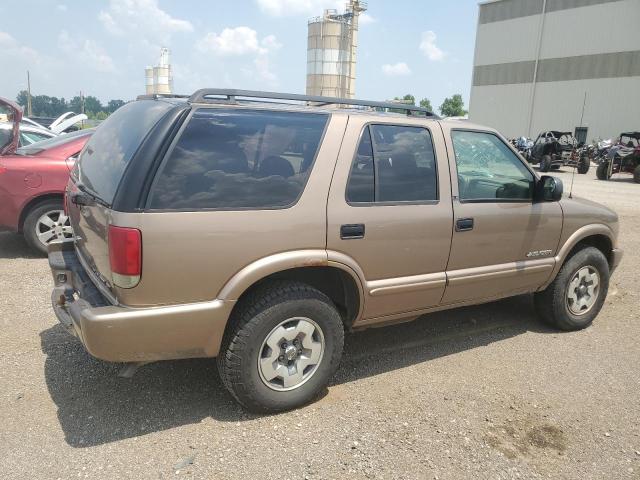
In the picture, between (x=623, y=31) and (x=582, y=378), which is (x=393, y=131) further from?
(x=623, y=31)

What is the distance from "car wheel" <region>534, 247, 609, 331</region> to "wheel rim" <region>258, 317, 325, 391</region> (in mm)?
2345

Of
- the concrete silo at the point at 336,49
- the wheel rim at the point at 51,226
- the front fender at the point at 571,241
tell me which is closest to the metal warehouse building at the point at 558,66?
the concrete silo at the point at 336,49

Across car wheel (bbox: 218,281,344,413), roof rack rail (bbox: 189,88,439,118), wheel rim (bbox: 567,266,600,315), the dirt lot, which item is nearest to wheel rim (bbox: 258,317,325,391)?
car wheel (bbox: 218,281,344,413)

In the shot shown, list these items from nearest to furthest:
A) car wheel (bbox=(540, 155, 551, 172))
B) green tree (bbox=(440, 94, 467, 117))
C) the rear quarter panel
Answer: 1. the rear quarter panel
2. car wheel (bbox=(540, 155, 551, 172))
3. green tree (bbox=(440, 94, 467, 117))

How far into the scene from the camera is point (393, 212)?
126 inches

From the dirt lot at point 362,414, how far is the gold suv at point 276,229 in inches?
13.4

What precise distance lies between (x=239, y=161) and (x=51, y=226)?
161 inches

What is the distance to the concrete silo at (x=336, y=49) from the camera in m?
64.5

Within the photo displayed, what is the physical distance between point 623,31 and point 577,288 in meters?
38.0

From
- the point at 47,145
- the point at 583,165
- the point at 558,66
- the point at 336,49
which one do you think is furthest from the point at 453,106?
the point at 47,145

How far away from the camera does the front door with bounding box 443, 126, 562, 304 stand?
11.8 feet

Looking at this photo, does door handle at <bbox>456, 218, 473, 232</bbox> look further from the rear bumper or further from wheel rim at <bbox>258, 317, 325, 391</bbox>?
the rear bumper

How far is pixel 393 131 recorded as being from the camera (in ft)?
11.0

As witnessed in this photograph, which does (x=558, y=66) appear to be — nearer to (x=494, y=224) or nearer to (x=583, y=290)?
(x=583, y=290)
